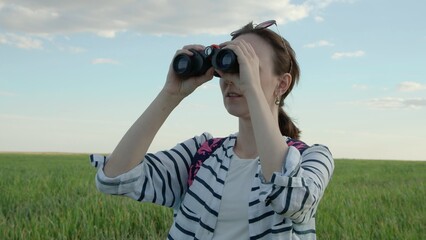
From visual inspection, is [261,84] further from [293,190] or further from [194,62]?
[293,190]

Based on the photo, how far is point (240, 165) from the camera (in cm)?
234

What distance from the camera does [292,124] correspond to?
9.11 ft

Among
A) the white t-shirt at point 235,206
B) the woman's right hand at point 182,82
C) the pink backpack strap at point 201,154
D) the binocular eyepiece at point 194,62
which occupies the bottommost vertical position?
the white t-shirt at point 235,206

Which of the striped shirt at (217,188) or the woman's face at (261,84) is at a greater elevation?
the woman's face at (261,84)

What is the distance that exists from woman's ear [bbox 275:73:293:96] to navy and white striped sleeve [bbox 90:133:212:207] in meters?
0.48

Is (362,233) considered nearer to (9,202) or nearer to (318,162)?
(318,162)

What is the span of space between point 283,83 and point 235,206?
653mm

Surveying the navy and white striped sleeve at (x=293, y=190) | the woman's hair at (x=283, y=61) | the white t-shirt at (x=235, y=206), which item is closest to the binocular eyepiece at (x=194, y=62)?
the woman's hair at (x=283, y=61)

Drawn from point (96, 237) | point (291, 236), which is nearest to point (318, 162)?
point (291, 236)

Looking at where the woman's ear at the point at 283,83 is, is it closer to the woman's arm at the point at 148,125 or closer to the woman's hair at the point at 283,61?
the woman's hair at the point at 283,61

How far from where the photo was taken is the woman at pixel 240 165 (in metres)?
2.07

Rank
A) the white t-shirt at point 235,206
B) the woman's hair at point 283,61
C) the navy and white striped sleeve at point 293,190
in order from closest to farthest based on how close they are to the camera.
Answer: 1. the navy and white striped sleeve at point 293,190
2. the white t-shirt at point 235,206
3. the woman's hair at point 283,61

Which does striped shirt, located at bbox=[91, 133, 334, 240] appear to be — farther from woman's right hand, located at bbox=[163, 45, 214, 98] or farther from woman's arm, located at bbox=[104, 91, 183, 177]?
woman's right hand, located at bbox=[163, 45, 214, 98]

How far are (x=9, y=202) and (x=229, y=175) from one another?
4927mm
